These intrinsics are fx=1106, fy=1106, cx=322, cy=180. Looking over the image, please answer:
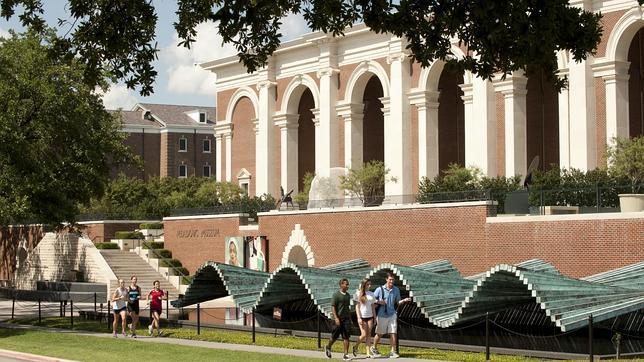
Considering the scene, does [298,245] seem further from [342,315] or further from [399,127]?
[342,315]

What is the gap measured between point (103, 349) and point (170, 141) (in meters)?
88.0

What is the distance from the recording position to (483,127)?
196 feet

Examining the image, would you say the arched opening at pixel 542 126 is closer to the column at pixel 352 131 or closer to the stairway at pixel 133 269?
the column at pixel 352 131

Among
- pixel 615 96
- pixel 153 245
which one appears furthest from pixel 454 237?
pixel 153 245

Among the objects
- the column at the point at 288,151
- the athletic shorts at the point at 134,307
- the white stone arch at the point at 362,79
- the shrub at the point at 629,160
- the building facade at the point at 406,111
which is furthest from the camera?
the column at the point at 288,151

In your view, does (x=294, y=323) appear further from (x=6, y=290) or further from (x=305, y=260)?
(x=6, y=290)

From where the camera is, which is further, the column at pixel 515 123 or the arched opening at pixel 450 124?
the arched opening at pixel 450 124

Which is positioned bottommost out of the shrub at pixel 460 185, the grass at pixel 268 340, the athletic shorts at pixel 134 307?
the grass at pixel 268 340

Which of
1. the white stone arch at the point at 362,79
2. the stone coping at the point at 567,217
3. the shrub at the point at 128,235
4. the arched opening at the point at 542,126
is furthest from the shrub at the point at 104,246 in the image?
the stone coping at the point at 567,217

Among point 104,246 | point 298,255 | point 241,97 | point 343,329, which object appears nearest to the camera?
point 343,329

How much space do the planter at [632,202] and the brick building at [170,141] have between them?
267 feet

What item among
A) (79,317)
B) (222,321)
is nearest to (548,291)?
(222,321)

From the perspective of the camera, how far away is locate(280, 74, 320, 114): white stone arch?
239 feet

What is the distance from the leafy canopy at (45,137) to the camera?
41125 millimetres
